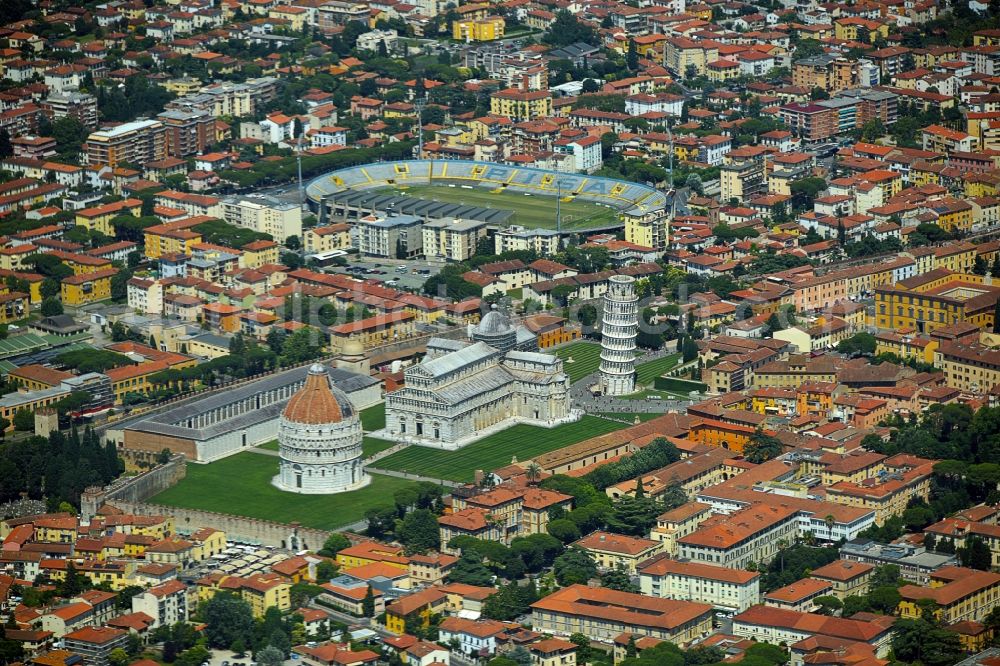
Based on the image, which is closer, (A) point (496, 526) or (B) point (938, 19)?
(A) point (496, 526)

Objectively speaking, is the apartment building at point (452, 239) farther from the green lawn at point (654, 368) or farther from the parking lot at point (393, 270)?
the green lawn at point (654, 368)

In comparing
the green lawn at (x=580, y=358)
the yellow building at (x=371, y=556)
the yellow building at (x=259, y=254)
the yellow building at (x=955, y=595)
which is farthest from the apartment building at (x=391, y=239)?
the yellow building at (x=955, y=595)

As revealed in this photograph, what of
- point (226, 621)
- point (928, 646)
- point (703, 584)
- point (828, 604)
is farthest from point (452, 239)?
point (928, 646)

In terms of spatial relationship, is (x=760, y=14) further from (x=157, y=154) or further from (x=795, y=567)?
(x=795, y=567)

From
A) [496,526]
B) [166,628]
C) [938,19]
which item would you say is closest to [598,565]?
[496,526]

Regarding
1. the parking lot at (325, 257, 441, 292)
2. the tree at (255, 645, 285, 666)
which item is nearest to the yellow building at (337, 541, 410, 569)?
the tree at (255, 645, 285, 666)

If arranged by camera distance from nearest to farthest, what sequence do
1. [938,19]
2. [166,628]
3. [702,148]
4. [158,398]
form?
[166,628] → [158,398] → [702,148] → [938,19]

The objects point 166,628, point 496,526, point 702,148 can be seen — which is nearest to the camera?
point 166,628
